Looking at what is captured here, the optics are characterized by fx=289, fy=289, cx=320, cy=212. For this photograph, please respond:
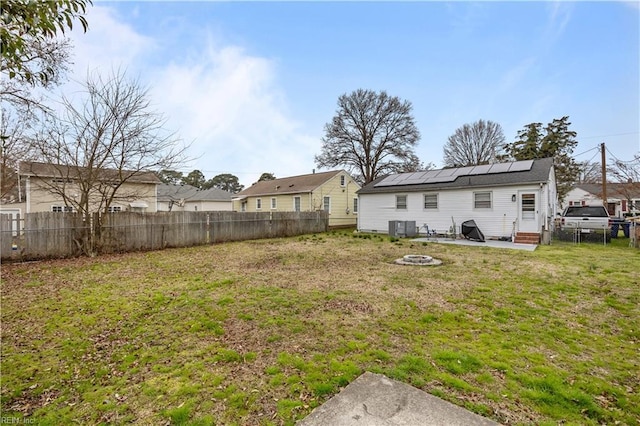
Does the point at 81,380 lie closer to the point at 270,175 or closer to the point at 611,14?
the point at 611,14

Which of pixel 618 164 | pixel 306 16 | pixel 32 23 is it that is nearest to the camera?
pixel 32 23

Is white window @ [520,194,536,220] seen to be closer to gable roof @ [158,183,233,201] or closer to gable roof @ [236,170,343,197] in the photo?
gable roof @ [236,170,343,197]

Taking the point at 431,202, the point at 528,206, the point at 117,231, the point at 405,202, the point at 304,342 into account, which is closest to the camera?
the point at 304,342

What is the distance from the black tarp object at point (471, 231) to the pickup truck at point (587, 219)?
3.78 m

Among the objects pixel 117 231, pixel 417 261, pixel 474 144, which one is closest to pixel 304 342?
pixel 417 261

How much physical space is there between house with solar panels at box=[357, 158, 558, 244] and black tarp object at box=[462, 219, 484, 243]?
610 millimetres

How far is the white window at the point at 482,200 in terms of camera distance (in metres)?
13.6

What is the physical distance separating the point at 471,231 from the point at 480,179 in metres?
2.90

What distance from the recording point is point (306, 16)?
33.0ft

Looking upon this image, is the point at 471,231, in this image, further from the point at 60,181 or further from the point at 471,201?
the point at 60,181

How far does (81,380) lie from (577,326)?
608 cm

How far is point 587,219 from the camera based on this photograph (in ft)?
41.3

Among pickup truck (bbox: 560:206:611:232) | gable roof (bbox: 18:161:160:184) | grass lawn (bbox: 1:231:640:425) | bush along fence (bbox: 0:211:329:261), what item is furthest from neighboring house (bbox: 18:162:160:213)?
pickup truck (bbox: 560:206:611:232)

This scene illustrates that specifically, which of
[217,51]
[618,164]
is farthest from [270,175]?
[618,164]
